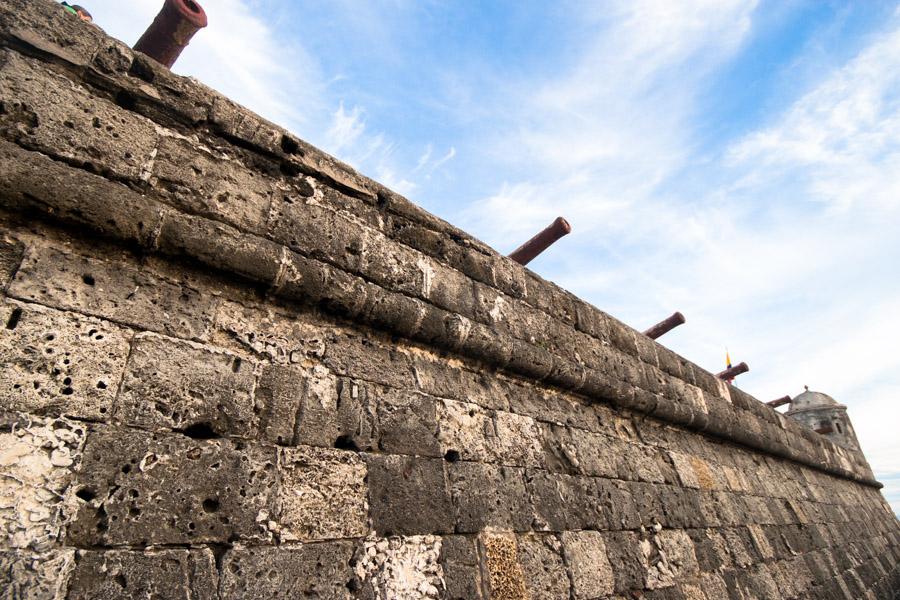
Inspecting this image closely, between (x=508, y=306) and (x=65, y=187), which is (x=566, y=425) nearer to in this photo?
(x=508, y=306)

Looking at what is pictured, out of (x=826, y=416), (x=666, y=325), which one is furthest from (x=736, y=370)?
(x=826, y=416)

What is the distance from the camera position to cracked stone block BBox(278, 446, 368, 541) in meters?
1.73

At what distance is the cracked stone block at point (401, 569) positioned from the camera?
181cm

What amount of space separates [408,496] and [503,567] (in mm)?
563

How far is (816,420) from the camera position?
57.8ft

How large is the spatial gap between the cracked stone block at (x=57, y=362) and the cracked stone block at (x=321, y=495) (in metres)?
0.61

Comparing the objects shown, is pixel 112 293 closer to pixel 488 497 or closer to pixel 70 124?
pixel 70 124

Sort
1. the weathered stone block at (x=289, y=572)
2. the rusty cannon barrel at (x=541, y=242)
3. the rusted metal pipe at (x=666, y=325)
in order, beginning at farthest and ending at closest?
the rusted metal pipe at (x=666, y=325)
the rusty cannon barrel at (x=541, y=242)
the weathered stone block at (x=289, y=572)

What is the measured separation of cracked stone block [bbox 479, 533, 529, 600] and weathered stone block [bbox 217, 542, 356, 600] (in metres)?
0.66

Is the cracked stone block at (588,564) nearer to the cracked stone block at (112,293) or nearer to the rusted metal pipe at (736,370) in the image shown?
the cracked stone block at (112,293)

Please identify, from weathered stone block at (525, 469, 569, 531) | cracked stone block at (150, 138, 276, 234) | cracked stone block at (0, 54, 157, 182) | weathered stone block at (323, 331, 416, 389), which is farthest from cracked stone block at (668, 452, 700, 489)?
cracked stone block at (0, 54, 157, 182)

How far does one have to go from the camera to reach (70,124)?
1710mm

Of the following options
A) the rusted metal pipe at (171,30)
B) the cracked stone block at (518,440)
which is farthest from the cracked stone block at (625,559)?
the rusted metal pipe at (171,30)

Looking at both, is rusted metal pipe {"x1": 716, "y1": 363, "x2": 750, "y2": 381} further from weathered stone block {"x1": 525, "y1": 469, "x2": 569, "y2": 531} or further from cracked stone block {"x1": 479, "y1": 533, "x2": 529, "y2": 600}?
cracked stone block {"x1": 479, "y1": 533, "x2": 529, "y2": 600}
